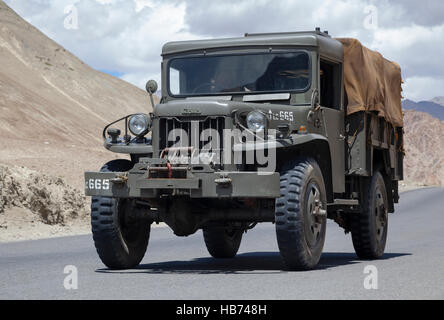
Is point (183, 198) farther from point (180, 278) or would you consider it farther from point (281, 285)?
point (281, 285)

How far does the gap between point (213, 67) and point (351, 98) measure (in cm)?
208

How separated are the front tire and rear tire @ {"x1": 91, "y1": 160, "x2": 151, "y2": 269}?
205 centimetres

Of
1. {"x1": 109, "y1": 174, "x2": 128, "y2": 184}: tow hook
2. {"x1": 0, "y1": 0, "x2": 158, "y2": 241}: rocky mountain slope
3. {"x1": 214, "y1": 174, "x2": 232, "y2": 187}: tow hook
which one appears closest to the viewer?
{"x1": 214, "y1": 174, "x2": 232, "y2": 187}: tow hook

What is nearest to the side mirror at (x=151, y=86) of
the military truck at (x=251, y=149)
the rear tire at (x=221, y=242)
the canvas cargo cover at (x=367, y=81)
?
the military truck at (x=251, y=149)

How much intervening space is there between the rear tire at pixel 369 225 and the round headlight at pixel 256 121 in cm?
337

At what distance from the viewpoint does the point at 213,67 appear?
1205 cm

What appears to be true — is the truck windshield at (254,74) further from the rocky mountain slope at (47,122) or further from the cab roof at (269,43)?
the rocky mountain slope at (47,122)

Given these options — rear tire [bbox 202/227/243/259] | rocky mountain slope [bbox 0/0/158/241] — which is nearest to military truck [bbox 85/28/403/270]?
rear tire [bbox 202/227/243/259]

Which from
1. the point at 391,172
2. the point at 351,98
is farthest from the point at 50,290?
the point at 391,172

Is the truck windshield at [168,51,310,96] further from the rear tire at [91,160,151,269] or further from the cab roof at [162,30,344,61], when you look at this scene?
the rear tire at [91,160,151,269]

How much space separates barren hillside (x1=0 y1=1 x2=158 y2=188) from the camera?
159ft

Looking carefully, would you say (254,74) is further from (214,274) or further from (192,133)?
(214,274)
